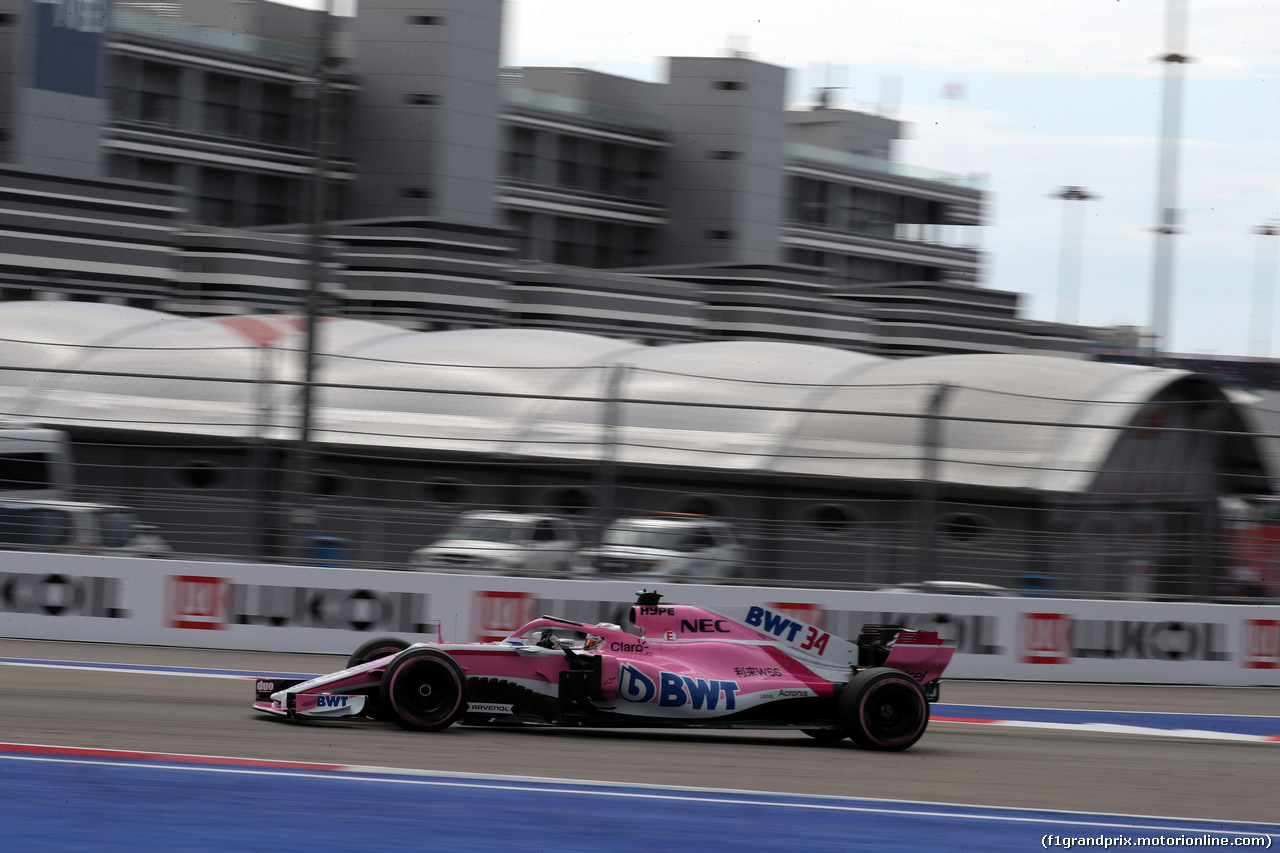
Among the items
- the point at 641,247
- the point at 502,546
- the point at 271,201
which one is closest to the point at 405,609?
the point at 502,546

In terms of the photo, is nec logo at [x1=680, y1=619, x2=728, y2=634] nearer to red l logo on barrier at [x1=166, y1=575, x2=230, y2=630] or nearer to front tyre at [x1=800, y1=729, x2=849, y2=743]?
front tyre at [x1=800, y1=729, x2=849, y2=743]

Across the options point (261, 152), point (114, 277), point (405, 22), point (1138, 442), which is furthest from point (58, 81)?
point (1138, 442)

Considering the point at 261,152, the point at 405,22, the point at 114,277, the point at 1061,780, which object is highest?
the point at 405,22

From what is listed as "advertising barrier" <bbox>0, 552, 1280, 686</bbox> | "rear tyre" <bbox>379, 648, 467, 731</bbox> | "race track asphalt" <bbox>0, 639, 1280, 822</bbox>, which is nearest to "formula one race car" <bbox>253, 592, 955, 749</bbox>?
"rear tyre" <bbox>379, 648, 467, 731</bbox>

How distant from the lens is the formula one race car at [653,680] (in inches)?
292

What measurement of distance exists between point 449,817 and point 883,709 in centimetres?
299

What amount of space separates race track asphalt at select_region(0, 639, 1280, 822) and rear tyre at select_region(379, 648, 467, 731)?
0.09 meters

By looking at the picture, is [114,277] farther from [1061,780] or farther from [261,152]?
[1061,780]

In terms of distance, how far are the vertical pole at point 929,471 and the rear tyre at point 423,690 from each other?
5387 mm

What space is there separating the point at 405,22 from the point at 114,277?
60.8 feet

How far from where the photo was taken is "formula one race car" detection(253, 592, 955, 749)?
292 inches

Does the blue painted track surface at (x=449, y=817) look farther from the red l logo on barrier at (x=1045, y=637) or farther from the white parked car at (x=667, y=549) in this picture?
the red l logo on barrier at (x=1045, y=637)

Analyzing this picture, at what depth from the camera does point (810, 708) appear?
7.80m

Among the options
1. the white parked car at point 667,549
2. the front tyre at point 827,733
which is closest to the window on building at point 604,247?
the white parked car at point 667,549
